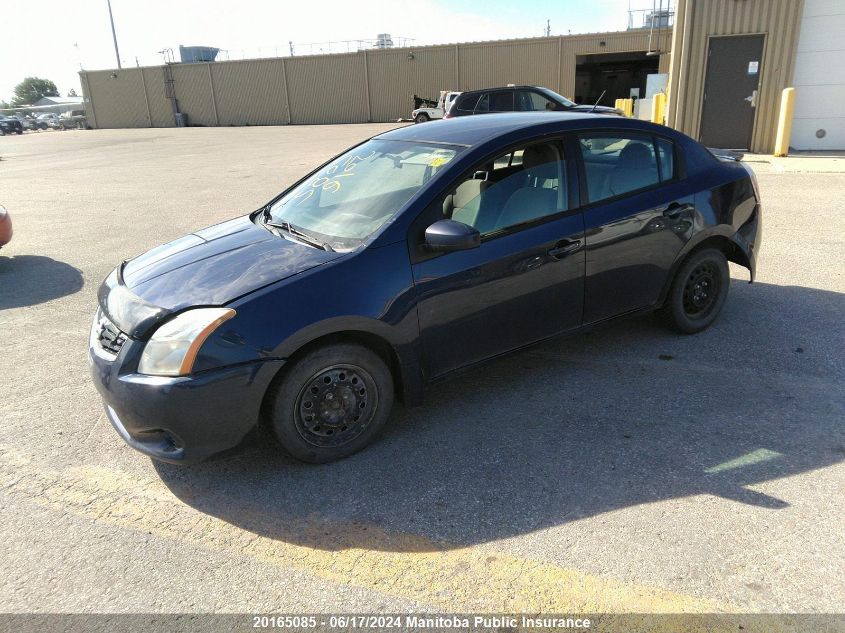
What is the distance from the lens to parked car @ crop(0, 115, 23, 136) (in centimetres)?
5188

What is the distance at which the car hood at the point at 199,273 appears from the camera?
3027mm

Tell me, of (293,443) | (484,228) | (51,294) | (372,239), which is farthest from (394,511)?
(51,294)

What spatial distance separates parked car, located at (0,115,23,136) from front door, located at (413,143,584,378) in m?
61.3

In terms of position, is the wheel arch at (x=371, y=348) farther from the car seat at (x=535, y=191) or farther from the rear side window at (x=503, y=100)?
the rear side window at (x=503, y=100)

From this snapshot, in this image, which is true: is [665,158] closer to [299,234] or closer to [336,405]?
[299,234]

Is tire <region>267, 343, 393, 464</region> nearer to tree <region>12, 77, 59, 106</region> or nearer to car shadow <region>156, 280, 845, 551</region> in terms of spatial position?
car shadow <region>156, 280, 845, 551</region>

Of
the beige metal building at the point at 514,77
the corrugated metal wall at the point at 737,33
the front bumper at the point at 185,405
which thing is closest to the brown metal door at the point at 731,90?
the beige metal building at the point at 514,77

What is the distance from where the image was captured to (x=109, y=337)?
10.3ft

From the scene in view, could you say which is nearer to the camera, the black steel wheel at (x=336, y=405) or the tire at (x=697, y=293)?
the black steel wheel at (x=336, y=405)

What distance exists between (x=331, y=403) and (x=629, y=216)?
7.36ft

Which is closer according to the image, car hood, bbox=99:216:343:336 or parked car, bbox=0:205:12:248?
car hood, bbox=99:216:343:336

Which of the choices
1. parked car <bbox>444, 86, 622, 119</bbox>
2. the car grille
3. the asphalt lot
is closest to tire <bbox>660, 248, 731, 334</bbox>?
the asphalt lot

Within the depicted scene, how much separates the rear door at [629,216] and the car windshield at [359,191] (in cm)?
97

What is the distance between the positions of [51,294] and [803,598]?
21.9 feet
